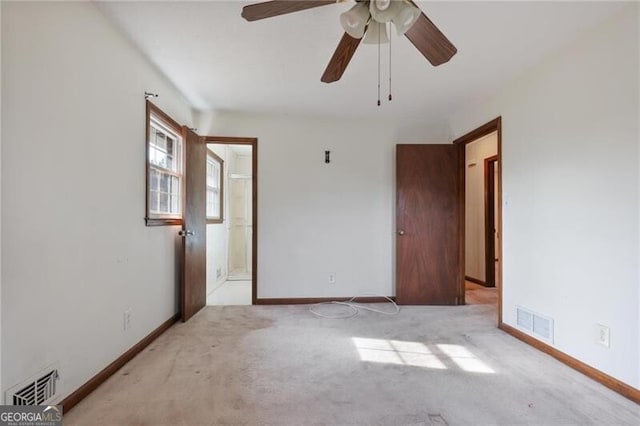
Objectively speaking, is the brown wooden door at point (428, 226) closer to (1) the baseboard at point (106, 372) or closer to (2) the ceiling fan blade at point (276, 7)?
(2) the ceiling fan blade at point (276, 7)

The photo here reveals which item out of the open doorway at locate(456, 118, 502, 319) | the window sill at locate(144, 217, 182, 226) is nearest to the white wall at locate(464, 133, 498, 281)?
the open doorway at locate(456, 118, 502, 319)

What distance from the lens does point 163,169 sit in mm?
2822

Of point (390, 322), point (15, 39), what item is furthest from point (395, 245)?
point (15, 39)

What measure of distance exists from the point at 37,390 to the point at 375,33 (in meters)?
2.49

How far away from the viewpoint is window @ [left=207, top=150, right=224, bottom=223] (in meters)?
4.54

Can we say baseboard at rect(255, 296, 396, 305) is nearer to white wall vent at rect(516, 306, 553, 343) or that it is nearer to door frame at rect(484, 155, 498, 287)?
white wall vent at rect(516, 306, 553, 343)

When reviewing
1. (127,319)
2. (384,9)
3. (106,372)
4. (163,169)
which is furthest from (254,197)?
(384,9)

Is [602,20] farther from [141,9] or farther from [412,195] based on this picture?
[141,9]

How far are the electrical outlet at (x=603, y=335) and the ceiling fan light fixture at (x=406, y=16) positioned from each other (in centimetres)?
218

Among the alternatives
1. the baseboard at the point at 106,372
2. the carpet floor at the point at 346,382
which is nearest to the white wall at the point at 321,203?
the carpet floor at the point at 346,382

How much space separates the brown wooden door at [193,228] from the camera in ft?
9.68

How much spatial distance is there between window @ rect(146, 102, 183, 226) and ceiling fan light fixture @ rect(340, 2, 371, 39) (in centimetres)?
186

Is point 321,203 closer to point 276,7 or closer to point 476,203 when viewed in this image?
point 276,7

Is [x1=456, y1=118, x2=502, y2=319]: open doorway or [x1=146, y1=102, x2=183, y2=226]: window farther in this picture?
[x1=456, y1=118, x2=502, y2=319]: open doorway
